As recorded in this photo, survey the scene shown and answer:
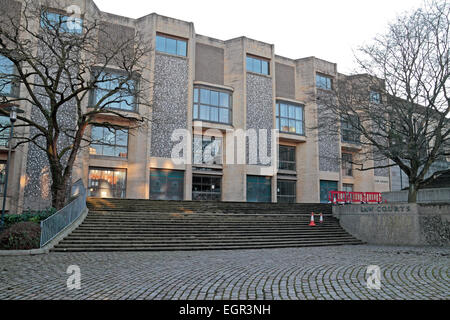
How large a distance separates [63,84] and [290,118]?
825 inches

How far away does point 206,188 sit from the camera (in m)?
30.5

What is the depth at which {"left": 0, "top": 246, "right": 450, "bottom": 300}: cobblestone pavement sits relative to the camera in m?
5.63

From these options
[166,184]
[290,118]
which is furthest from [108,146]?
[290,118]

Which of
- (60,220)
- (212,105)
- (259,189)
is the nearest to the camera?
(60,220)

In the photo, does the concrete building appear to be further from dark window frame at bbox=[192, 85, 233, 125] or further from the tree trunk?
the tree trunk

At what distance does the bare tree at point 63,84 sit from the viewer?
15.6 metres

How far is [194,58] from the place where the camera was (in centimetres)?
3081

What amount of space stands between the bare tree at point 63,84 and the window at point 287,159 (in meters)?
15.4

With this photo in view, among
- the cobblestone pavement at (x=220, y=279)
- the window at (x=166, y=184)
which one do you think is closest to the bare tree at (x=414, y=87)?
the cobblestone pavement at (x=220, y=279)

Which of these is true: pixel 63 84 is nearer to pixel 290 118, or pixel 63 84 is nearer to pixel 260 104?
pixel 260 104

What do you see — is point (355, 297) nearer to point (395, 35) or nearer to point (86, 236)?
point (86, 236)

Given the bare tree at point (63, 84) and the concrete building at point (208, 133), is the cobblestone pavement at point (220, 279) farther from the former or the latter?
the concrete building at point (208, 133)

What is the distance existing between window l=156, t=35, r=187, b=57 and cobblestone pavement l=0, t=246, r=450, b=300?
22.9 meters

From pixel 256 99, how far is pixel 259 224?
1705 cm
